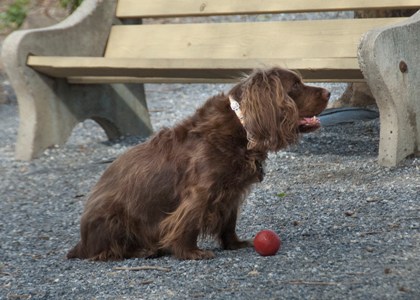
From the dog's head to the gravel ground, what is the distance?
0.56 meters

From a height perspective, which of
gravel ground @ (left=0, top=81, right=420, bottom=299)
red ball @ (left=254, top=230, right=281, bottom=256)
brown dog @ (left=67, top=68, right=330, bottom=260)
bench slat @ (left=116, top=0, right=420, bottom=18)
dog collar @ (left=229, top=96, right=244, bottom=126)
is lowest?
gravel ground @ (left=0, top=81, right=420, bottom=299)

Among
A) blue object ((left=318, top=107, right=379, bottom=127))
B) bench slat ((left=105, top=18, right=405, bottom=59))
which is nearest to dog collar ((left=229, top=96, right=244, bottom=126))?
bench slat ((left=105, top=18, right=405, bottom=59))

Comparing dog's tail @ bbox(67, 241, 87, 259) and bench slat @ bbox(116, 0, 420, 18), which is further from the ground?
bench slat @ bbox(116, 0, 420, 18)

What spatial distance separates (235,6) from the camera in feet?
24.1

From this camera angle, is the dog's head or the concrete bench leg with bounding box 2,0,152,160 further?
the concrete bench leg with bounding box 2,0,152,160

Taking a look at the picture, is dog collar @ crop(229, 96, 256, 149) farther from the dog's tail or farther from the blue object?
the blue object

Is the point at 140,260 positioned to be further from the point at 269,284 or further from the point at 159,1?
the point at 159,1

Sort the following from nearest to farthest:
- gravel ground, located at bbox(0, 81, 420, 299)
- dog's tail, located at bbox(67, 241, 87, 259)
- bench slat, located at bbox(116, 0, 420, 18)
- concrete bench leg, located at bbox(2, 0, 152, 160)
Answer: gravel ground, located at bbox(0, 81, 420, 299) < dog's tail, located at bbox(67, 241, 87, 259) < bench slat, located at bbox(116, 0, 420, 18) < concrete bench leg, located at bbox(2, 0, 152, 160)

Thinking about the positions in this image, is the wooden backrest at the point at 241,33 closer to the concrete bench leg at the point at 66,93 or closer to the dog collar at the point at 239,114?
the concrete bench leg at the point at 66,93

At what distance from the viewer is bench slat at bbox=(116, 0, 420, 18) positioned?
669cm

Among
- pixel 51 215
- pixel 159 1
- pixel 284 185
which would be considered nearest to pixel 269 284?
pixel 284 185

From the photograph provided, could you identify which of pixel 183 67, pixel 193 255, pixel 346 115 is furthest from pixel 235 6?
pixel 193 255

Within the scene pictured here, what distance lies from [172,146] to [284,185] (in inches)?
61.5

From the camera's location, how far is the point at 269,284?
152 inches
